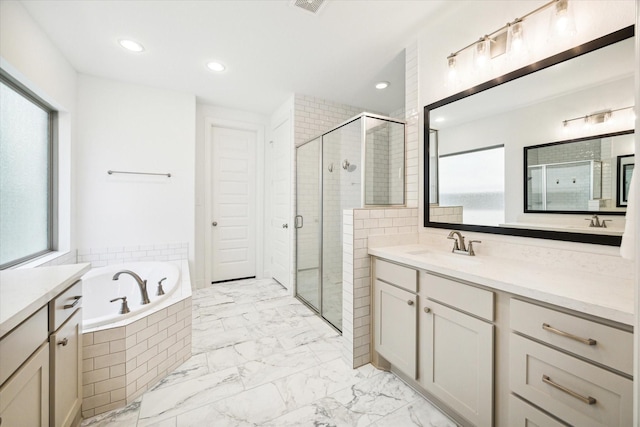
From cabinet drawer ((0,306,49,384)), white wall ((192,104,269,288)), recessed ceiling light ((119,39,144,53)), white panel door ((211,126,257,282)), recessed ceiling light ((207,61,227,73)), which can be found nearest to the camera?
cabinet drawer ((0,306,49,384))

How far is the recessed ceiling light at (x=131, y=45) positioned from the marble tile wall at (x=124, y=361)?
7.44ft

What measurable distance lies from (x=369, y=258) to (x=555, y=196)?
1139mm

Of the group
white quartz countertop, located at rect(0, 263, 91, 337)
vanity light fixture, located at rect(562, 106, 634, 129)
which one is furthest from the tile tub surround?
vanity light fixture, located at rect(562, 106, 634, 129)

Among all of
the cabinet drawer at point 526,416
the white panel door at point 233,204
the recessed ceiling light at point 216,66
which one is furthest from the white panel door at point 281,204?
the cabinet drawer at point 526,416

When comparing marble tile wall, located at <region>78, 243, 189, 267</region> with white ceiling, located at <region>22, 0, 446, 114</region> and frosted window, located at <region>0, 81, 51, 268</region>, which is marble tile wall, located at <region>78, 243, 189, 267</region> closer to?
frosted window, located at <region>0, 81, 51, 268</region>

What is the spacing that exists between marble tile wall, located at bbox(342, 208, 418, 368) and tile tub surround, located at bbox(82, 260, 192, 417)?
4.20 feet

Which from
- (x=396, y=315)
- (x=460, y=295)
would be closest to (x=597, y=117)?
(x=460, y=295)

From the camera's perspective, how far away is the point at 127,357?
5.09 ft

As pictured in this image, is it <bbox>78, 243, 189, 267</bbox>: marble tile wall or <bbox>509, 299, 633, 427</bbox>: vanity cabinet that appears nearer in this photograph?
<bbox>509, 299, 633, 427</bbox>: vanity cabinet

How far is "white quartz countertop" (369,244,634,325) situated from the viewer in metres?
0.92

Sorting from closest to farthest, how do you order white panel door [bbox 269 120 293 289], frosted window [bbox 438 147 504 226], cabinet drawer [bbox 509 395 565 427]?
cabinet drawer [bbox 509 395 565 427]
frosted window [bbox 438 147 504 226]
white panel door [bbox 269 120 293 289]

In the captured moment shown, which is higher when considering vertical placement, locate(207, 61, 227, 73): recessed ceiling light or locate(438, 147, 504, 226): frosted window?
locate(207, 61, 227, 73): recessed ceiling light

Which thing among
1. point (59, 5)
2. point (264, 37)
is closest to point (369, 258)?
point (264, 37)

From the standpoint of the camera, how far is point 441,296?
1.45 m
